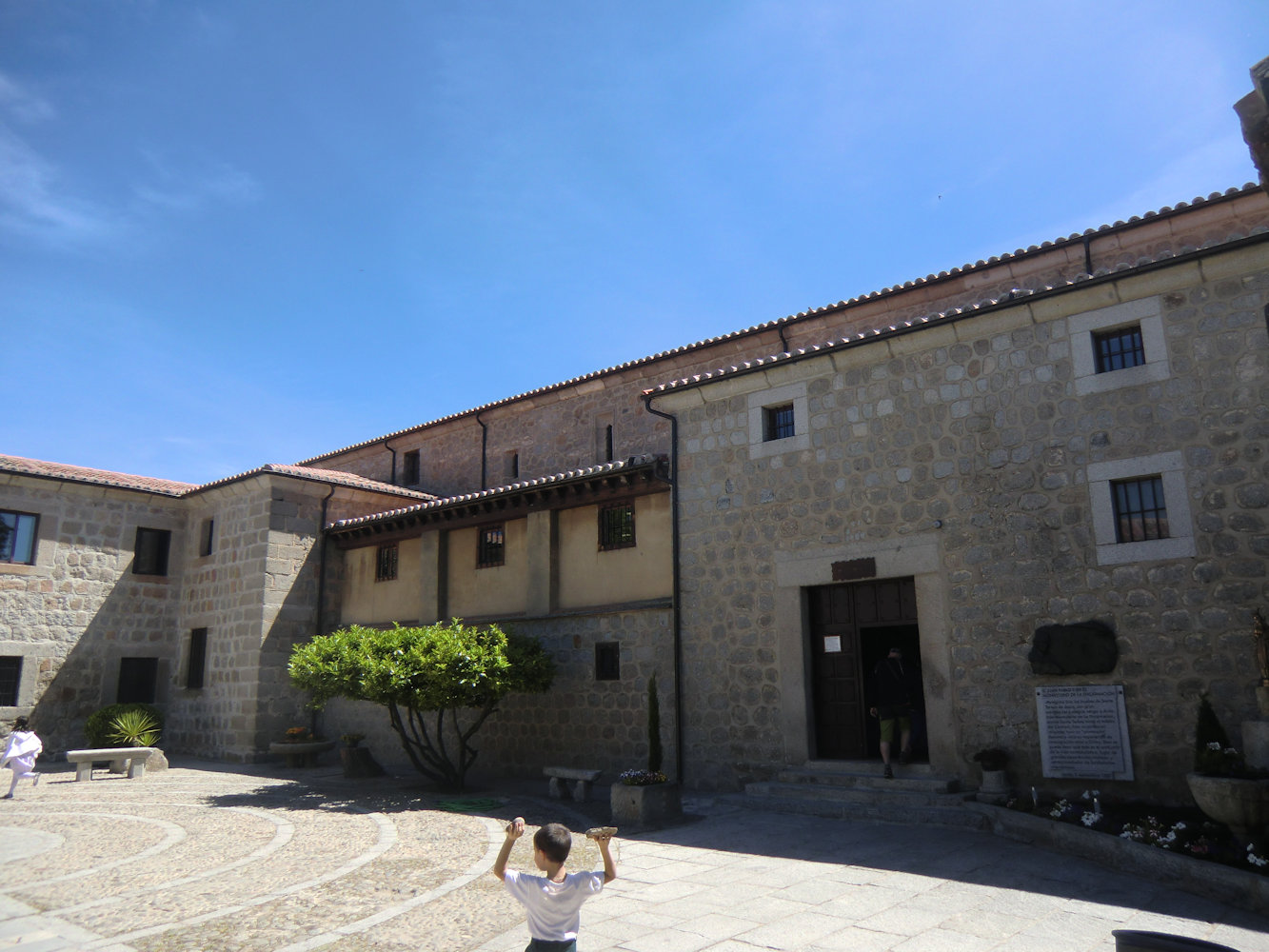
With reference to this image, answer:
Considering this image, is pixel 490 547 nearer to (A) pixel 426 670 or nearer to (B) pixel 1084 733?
(A) pixel 426 670

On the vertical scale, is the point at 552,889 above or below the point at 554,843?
below

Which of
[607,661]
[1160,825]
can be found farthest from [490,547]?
[1160,825]

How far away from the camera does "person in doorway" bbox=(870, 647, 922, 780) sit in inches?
430

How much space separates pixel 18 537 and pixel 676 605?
15.3 m

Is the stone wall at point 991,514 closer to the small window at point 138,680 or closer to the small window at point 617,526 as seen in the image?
the small window at point 617,526

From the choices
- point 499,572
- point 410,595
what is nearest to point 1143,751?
point 499,572

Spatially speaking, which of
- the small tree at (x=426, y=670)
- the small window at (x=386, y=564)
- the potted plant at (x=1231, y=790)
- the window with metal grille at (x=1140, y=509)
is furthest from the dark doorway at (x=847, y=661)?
the small window at (x=386, y=564)

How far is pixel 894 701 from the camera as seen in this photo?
10.9m

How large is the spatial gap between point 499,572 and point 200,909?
33.1ft

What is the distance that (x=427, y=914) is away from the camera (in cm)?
669

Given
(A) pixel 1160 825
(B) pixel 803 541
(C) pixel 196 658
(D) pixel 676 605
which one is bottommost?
(A) pixel 1160 825

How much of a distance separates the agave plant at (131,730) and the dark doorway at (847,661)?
569 inches

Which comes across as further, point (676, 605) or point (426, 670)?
point (676, 605)

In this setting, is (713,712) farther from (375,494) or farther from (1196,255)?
(375,494)
